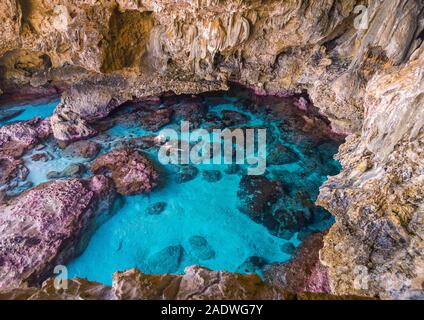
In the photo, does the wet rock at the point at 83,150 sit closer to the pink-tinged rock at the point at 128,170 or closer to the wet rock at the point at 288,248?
the pink-tinged rock at the point at 128,170

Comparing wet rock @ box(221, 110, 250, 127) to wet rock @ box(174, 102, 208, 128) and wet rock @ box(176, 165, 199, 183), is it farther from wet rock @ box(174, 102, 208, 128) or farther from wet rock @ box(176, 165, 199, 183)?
wet rock @ box(176, 165, 199, 183)

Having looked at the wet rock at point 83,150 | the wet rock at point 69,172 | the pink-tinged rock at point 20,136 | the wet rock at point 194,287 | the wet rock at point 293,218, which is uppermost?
the wet rock at point 194,287

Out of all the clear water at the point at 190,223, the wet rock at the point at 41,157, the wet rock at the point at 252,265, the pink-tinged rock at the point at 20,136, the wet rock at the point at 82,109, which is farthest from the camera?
the wet rock at the point at 82,109

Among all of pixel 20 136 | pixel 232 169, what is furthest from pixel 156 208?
pixel 20 136

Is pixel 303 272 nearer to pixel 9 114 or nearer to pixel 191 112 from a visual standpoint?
pixel 191 112

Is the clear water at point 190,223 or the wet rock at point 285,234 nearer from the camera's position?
the clear water at point 190,223

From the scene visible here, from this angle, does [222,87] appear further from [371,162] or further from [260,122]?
[371,162]

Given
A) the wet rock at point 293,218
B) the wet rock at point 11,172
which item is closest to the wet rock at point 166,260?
the wet rock at point 293,218
